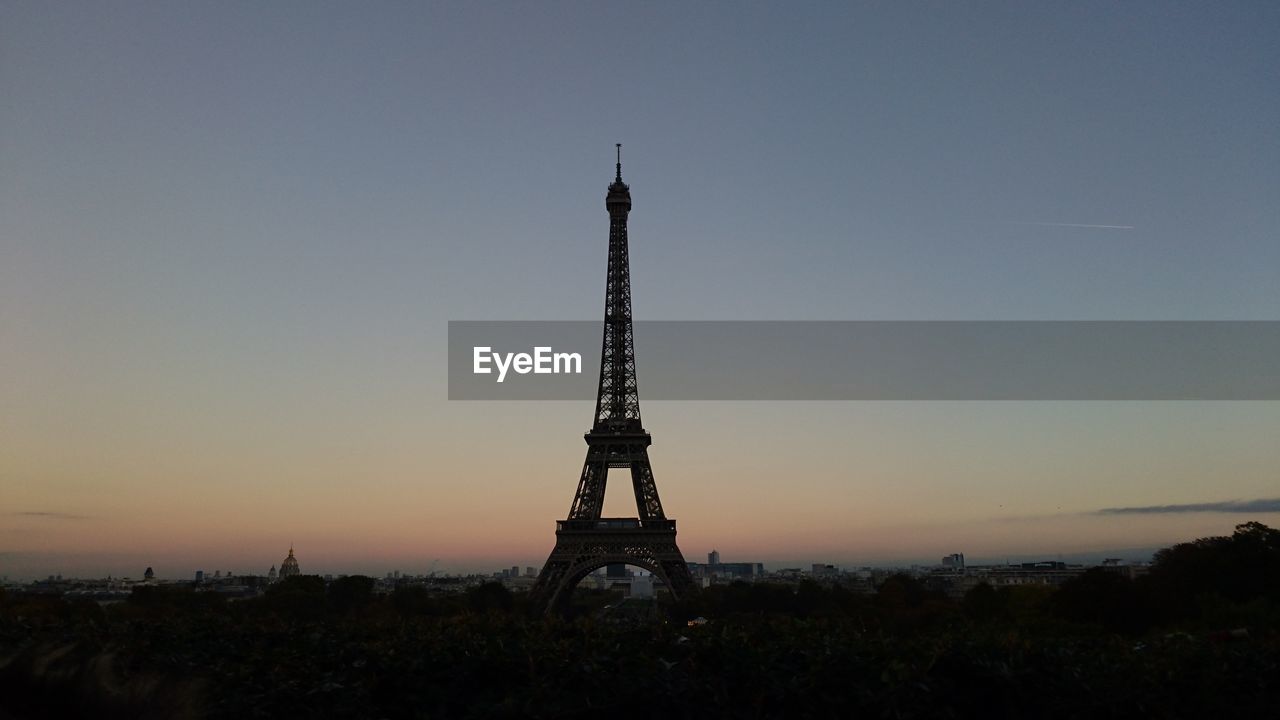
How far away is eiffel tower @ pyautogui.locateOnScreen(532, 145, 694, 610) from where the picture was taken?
48.5 m

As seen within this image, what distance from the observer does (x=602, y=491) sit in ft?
168

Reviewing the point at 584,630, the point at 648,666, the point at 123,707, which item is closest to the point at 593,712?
the point at 648,666

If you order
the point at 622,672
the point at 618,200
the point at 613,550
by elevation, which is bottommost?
the point at 622,672

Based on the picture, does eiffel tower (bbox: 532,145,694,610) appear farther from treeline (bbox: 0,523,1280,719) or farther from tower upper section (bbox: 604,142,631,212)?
treeline (bbox: 0,523,1280,719)

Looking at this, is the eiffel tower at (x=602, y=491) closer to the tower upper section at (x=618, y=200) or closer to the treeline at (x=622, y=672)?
the tower upper section at (x=618, y=200)

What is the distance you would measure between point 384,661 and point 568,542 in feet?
136

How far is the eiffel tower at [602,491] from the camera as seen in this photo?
4847 centimetres

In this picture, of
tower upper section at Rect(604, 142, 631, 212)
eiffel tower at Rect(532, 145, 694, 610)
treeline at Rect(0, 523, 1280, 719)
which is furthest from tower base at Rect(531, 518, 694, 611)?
treeline at Rect(0, 523, 1280, 719)

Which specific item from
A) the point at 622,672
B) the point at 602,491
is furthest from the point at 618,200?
the point at 622,672

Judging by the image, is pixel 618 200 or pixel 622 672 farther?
pixel 618 200

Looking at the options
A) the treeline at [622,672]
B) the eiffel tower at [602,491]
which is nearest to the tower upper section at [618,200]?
the eiffel tower at [602,491]

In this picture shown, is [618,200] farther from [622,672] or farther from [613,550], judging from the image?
[622,672]

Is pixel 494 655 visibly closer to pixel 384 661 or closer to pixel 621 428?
pixel 384 661

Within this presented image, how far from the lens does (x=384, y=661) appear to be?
8.20 meters
